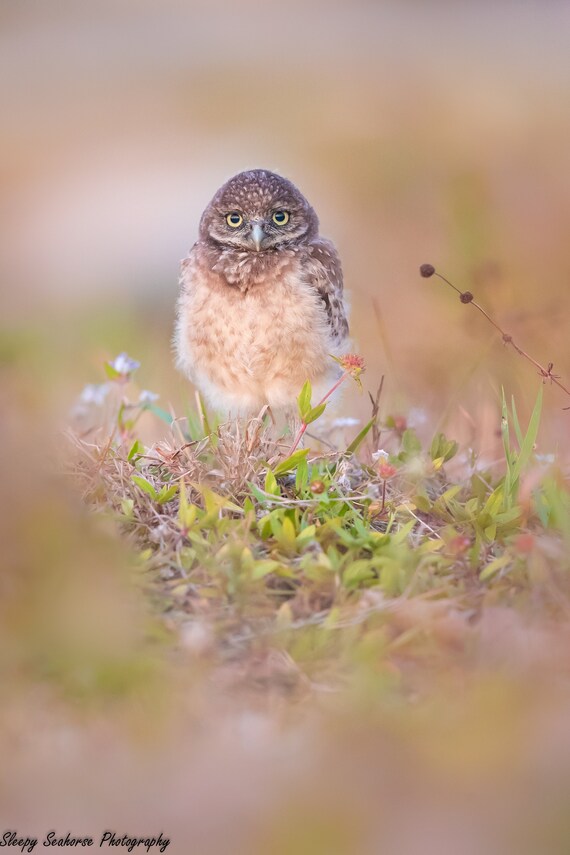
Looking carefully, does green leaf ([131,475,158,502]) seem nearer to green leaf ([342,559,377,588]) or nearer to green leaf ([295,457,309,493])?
green leaf ([295,457,309,493])

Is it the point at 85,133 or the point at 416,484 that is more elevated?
the point at 85,133

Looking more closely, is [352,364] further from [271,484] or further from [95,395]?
[95,395]

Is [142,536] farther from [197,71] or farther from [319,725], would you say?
[197,71]

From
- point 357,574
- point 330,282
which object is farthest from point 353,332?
point 357,574

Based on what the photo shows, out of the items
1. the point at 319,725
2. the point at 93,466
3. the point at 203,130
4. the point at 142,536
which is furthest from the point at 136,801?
the point at 203,130

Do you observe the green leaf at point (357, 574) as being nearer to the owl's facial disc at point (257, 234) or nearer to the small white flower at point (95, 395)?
the small white flower at point (95, 395)

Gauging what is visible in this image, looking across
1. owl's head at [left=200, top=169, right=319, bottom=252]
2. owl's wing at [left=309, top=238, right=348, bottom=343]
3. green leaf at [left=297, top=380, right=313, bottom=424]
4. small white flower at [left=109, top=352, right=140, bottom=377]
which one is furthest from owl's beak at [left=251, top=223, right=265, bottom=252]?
green leaf at [left=297, top=380, right=313, bottom=424]
